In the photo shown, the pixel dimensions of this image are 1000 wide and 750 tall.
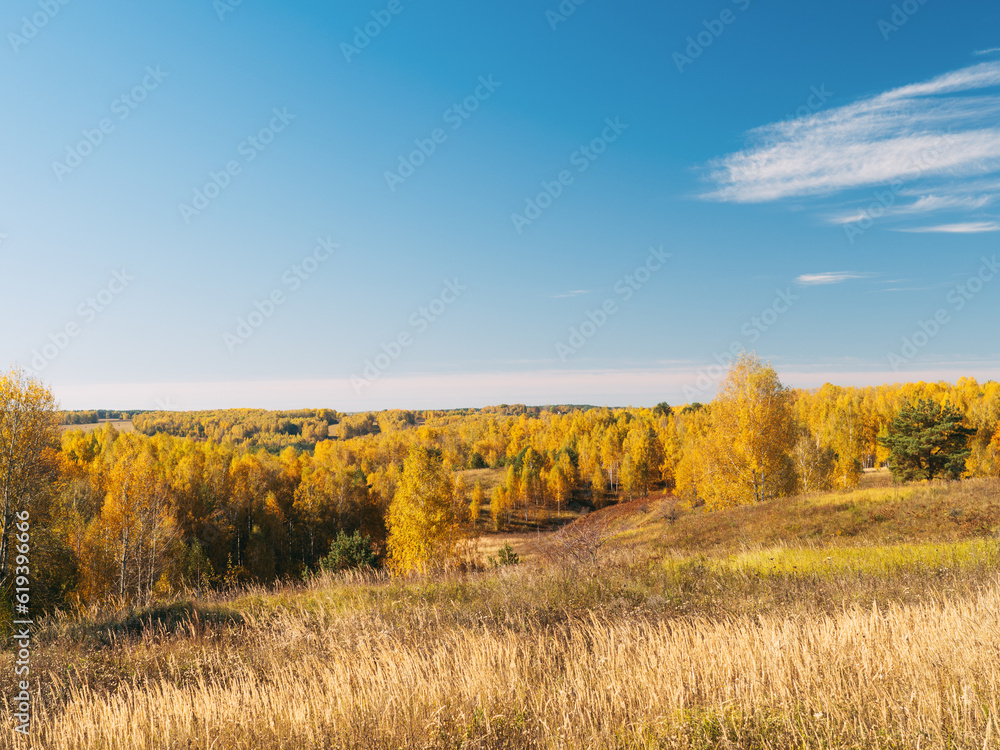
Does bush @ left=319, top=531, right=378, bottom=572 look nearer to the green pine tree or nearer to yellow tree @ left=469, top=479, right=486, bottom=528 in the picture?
yellow tree @ left=469, top=479, right=486, bottom=528

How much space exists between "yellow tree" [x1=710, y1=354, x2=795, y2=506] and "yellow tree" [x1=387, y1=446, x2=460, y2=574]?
2085cm

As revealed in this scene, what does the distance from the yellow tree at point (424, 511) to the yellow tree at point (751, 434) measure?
20.8 meters

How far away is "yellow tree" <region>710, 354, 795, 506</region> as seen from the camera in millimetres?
35594

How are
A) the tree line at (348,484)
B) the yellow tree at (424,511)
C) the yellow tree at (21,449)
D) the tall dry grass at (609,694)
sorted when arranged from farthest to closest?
the yellow tree at (424,511) < the tree line at (348,484) < the yellow tree at (21,449) < the tall dry grass at (609,694)

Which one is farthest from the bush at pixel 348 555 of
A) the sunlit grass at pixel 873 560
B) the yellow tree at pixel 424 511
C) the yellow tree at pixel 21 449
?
the sunlit grass at pixel 873 560

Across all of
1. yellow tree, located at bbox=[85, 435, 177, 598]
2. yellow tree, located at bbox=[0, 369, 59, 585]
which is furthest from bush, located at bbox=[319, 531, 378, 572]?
yellow tree, located at bbox=[0, 369, 59, 585]

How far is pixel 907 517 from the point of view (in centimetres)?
2016

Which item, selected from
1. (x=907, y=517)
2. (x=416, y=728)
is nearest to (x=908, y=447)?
(x=907, y=517)

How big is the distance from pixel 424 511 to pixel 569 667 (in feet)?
97.4

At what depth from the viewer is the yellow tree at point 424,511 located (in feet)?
110

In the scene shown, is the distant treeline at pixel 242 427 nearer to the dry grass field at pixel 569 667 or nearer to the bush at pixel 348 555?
the bush at pixel 348 555

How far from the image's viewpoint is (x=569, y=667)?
5.48 metres

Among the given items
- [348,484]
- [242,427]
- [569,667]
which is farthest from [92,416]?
[569,667]

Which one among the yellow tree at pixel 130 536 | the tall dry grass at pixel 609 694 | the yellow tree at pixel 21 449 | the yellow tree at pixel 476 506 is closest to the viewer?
the tall dry grass at pixel 609 694
